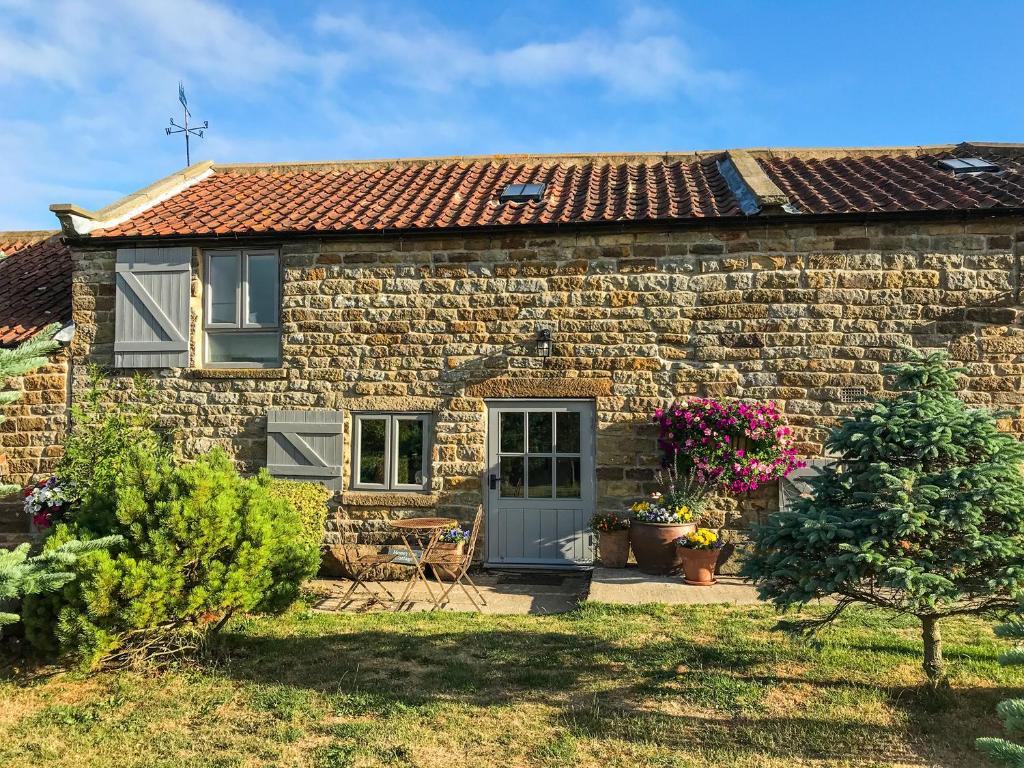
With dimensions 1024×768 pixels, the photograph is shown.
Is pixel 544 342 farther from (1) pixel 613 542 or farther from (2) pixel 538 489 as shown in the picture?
(1) pixel 613 542

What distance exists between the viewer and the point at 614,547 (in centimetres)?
787

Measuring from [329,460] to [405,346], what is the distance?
5.39 ft

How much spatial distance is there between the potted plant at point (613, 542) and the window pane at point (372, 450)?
2.70 meters

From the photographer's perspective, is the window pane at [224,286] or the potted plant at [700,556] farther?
the window pane at [224,286]

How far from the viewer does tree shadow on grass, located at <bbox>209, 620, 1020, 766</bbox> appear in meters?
3.89

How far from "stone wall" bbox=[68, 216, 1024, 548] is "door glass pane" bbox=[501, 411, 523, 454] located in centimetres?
29

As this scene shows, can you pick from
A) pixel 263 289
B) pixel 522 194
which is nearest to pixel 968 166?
pixel 522 194

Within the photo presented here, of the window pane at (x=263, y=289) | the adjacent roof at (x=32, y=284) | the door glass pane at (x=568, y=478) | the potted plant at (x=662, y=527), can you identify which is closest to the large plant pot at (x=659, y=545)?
the potted plant at (x=662, y=527)

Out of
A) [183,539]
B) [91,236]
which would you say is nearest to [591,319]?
[183,539]

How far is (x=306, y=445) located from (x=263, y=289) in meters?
2.09

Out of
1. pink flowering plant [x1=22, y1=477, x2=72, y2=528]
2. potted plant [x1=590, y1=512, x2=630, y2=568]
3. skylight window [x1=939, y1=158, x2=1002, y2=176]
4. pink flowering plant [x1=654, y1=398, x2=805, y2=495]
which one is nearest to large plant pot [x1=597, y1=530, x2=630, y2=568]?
potted plant [x1=590, y1=512, x2=630, y2=568]

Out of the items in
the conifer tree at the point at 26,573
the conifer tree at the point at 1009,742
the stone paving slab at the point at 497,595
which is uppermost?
the conifer tree at the point at 26,573

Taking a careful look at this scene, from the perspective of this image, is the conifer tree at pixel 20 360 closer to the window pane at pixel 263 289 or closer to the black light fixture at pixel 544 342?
the black light fixture at pixel 544 342

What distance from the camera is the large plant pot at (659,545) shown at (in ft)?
24.6
